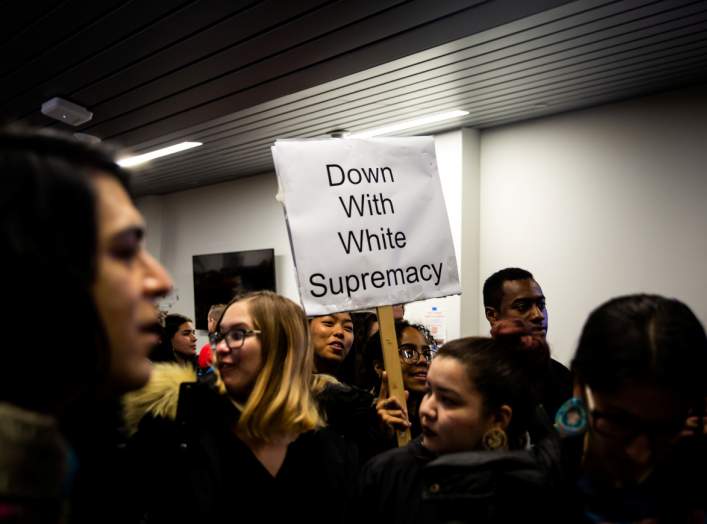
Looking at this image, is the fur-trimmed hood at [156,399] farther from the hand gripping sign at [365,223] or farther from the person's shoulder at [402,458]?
the person's shoulder at [402,458]

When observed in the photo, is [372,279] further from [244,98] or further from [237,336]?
[244,98]

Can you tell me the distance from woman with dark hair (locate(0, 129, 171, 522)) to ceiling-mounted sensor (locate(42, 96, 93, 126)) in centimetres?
458

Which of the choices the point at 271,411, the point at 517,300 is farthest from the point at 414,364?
the point at 271,411

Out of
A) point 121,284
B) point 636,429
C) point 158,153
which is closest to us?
point 121,284

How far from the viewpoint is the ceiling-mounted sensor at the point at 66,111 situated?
184 inches

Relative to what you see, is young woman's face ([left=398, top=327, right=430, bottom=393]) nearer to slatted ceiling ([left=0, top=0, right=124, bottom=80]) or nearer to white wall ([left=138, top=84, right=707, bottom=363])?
white wall ([left=138, top=84, right=707, bottom=363])

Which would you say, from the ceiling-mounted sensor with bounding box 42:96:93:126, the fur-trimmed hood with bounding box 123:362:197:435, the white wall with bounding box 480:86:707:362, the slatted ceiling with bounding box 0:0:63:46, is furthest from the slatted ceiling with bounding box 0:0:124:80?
the white wall with bounding box 480:86:707:362

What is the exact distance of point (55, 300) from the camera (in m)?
0.65

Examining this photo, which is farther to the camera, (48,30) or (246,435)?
(48,30)

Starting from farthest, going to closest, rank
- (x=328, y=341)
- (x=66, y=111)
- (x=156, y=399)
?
(x=66, y=111)
(x=328, y=341)
(x=156, y=399)

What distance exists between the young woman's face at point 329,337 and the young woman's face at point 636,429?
6.00 ft

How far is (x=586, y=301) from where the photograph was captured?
4574mm

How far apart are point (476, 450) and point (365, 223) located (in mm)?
896

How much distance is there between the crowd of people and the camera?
2.19 ft
